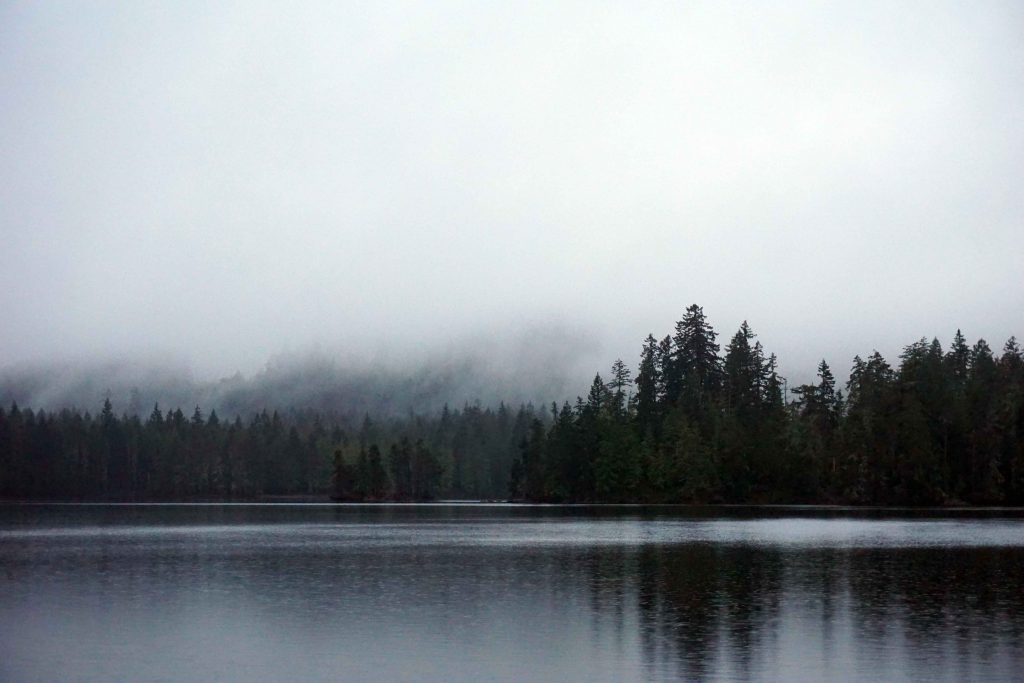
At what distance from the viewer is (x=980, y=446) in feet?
434

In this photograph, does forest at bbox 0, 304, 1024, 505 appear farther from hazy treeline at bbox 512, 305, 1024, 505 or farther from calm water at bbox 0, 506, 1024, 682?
calm water at bbox 0, 506, 1024, 682

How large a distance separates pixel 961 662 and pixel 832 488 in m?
124

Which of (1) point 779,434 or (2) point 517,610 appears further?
(1) point 779,434

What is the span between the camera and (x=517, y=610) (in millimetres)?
36219

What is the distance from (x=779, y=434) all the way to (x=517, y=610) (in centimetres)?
11666

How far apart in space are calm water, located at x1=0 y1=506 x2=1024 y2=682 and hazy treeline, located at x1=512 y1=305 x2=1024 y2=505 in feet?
228

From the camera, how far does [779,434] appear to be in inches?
5768

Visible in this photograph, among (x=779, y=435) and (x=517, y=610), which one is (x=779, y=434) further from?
(x=517, y=610)

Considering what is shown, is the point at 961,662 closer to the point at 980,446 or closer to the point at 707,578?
the point at 707,578

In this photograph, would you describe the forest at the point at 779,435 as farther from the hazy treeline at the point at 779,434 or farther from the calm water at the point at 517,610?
the calm water at the point at 517,610

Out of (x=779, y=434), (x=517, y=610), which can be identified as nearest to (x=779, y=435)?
(x=779, y=434)

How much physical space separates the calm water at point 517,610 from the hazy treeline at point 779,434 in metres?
69.4

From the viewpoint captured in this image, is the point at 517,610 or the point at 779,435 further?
the point at 779,435

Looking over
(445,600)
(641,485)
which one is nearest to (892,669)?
(445,600)
